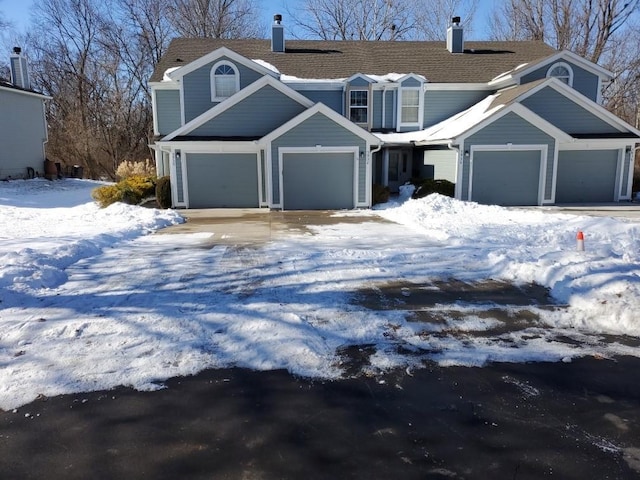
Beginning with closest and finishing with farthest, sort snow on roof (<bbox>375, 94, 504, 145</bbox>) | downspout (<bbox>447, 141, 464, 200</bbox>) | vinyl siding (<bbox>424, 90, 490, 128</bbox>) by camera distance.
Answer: downspout (<bbox>447, 141, 464, 200</bbox>) < snow on roof (<bbox>375, 94, 504, 145</bbox>) < vinyl siding (<bbox>424, 90, 490, 128</bbox>)

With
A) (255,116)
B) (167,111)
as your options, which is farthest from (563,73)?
(167,111)

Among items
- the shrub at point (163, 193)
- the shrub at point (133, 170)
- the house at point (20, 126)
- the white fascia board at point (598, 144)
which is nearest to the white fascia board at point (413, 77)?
the white fascia board at point (598, 144)

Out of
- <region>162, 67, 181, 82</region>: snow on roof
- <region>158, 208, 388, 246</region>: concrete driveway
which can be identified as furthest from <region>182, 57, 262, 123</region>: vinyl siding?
<region>158, 208, 388, 246</region>: concrete driveway

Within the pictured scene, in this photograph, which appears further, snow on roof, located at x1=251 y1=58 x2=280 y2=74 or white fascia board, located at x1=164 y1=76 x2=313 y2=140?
snow on roof, located at x1=251 y1=58 x2=280 y2=74

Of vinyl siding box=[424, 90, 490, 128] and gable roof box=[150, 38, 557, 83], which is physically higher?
gable roof box=[150, 38, 557, 83]

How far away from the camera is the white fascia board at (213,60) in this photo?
19953 mm

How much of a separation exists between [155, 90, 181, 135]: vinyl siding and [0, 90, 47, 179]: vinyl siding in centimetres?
1064

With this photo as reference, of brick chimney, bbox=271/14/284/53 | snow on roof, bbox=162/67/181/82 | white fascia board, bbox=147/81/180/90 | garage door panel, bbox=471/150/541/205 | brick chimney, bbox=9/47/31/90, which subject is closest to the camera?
garage door panel, bbox=471/150/541/205

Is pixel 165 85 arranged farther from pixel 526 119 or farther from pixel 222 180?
pixel 526 119

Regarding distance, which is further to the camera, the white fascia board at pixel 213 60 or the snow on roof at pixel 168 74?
the snow on roof at pixel 168 74

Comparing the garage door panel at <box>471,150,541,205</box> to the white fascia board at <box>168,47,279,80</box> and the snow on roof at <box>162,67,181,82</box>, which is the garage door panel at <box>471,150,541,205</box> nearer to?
the white fascia board at <box>168,47,279,80</box>

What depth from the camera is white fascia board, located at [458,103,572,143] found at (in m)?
17.6

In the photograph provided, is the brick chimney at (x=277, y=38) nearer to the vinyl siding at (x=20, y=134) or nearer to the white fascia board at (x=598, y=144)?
the white fascia board at (x=598, y=144)

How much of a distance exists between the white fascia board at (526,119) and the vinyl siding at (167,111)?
12.0 meters
